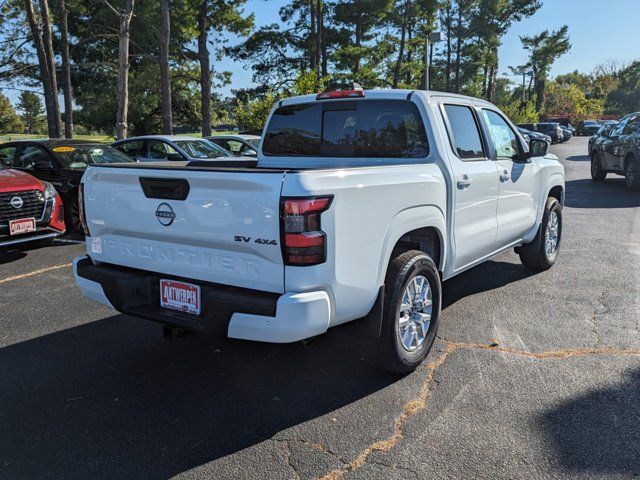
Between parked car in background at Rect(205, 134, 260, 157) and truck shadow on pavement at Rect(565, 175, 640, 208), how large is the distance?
7717 mm

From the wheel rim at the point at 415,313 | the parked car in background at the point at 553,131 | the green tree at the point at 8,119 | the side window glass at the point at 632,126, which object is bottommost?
the wheel rim at the point at 415,313

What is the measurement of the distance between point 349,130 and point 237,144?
10842mm

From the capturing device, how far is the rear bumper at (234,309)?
2.81 meters

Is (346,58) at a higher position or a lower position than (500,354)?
higher

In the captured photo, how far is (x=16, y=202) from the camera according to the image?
6.86 meters

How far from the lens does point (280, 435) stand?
A: 297 centimetres

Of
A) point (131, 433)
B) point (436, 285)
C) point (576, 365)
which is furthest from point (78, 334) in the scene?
point (576, 365)

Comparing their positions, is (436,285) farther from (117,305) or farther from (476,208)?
(117,305)

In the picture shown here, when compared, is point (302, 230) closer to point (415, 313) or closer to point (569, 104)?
point (415, 313)

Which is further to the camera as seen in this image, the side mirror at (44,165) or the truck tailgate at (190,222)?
the side mirror at (44,165)

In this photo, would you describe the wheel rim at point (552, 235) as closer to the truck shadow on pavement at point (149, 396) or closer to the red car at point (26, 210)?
the truck shadow on pavement at point (149, 396)

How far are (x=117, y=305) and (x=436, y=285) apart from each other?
2178mm

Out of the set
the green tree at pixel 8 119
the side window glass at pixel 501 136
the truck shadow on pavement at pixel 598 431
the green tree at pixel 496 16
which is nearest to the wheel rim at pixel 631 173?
the side window glass at pixel 501 136

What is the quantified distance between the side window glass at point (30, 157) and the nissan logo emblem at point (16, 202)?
2371 millimetres
